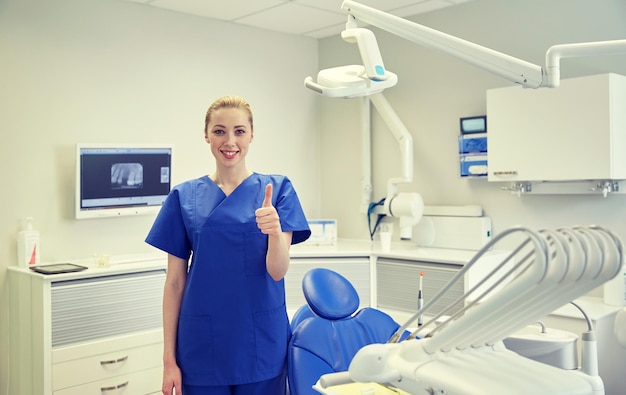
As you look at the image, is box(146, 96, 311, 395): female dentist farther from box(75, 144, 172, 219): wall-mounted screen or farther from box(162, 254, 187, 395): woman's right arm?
box(75, 144, 172, 219): wall-mounted screen

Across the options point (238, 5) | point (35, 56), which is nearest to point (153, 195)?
point (35, 56)

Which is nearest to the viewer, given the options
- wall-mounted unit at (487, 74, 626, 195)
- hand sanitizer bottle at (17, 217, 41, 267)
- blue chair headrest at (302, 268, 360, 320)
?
blue chair headrest at (302, 268, 360, 320)

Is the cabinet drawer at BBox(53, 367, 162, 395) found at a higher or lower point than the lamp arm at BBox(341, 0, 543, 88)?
lower

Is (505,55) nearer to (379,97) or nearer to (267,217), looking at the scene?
(267,217)

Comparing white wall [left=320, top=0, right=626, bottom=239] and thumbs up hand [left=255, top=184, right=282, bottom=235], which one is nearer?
thumbs up hand [left=255, top=184, right=282, bottom=235]

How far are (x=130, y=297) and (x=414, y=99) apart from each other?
200cm

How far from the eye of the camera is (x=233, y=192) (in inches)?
78.1

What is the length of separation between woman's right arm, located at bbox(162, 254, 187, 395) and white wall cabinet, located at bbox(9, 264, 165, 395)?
1051 millimetres

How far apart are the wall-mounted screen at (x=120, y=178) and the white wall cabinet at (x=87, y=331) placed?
16.2 inches

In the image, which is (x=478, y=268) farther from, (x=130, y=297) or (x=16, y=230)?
(x=16, y=230)

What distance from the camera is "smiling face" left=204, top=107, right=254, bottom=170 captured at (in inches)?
75.2

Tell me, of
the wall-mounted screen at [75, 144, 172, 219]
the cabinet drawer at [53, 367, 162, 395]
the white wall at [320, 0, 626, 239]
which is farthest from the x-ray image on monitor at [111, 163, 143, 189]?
the white wall at [320, 0, 626, 239]

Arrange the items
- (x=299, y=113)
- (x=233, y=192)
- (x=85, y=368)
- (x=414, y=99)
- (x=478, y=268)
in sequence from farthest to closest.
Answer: (x=299, y=113)
(x=414, y=99)
(x=478, y=268)
(x=85, y=368)
(x=233, y=192)

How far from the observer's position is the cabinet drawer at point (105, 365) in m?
2.81
